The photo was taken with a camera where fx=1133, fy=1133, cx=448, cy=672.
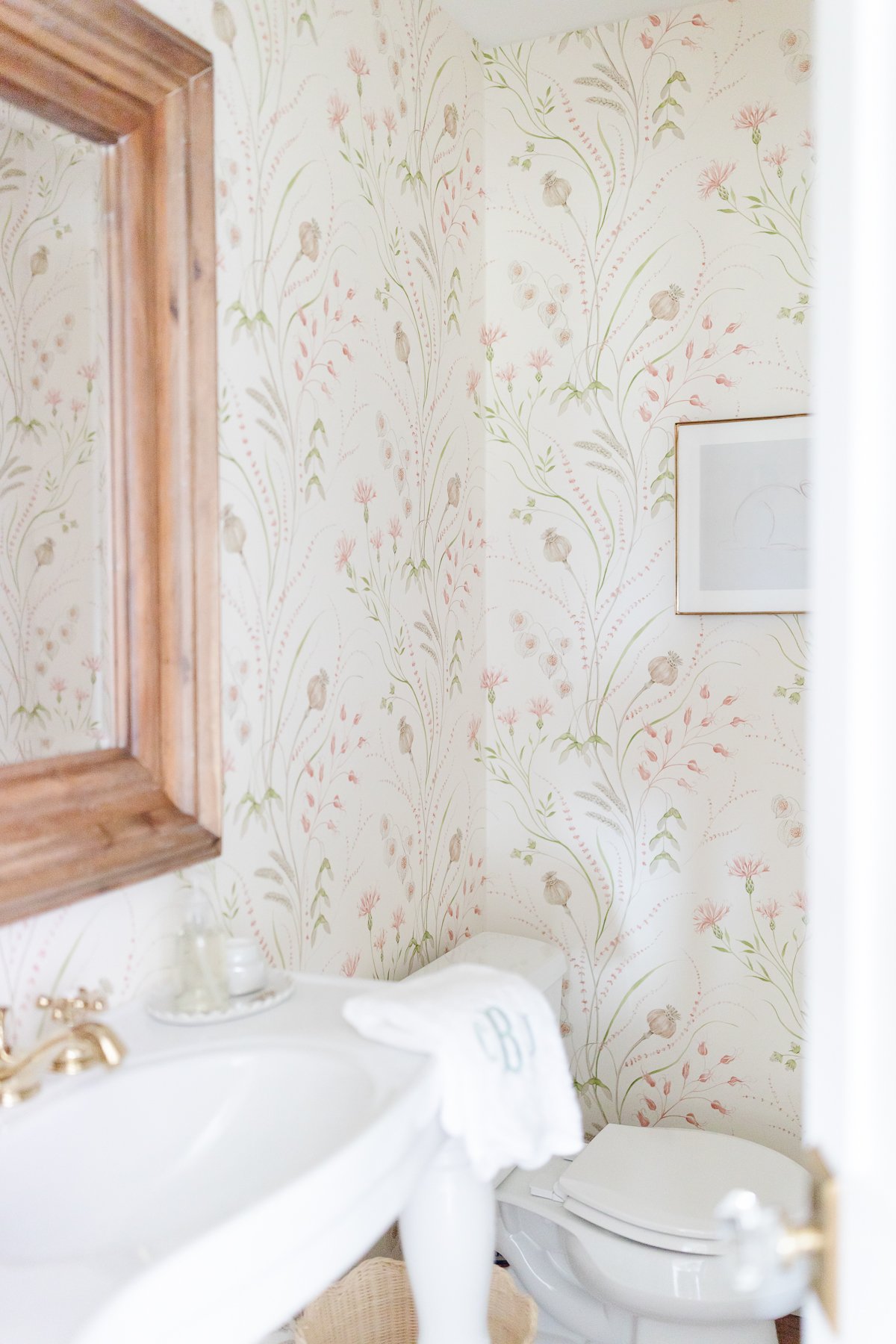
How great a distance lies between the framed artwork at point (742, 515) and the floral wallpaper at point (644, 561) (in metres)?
0.04

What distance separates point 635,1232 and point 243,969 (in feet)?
2.71

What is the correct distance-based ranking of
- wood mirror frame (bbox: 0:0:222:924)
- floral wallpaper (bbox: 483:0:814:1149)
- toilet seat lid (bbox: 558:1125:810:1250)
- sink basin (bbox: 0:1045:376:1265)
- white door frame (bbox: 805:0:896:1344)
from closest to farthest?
white door frame (bbox: 805:0:896:1344)
sink basin (bbox: 0:1045:376:1265)
wood mirror frame (bbox: 0:0:222:924)
toilet seat lid (bbox: 558:1125:810:1250)
floral wallpaper (bbox: 483:0:814:1149)

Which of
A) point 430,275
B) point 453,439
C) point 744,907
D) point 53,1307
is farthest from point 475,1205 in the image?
point 430,275

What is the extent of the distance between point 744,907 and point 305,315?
4.48 feet

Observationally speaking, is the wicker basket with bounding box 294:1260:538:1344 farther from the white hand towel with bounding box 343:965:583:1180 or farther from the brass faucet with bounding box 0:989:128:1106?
the brass faucet with bounding box 0:989:128:1106

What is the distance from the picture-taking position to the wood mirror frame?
4.01 ft

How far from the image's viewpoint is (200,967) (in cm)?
130

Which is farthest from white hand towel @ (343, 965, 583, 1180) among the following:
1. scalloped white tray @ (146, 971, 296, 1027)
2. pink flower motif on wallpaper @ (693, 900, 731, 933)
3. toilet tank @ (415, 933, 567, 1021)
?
pink flower motif on wallpaper @ (693, 900, 731, 933)

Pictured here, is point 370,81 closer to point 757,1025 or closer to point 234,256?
point 234,256

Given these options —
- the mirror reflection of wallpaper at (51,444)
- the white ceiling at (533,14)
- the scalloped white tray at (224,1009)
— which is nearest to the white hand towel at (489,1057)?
the scalloped white tray at (224,1009)

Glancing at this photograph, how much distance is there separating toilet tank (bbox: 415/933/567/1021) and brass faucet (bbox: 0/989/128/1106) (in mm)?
934

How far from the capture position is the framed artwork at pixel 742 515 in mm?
2119

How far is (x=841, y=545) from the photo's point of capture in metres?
0.55

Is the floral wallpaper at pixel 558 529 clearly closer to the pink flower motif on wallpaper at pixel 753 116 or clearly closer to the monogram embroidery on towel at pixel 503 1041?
the pink flower motif on wallpaper at pixel 753 116
